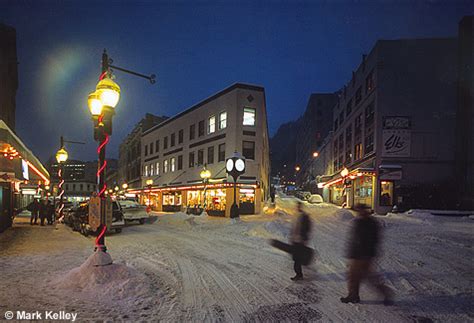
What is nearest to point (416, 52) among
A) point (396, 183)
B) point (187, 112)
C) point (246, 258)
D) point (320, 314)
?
point (396, 183)

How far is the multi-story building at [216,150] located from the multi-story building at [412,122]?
37.1 feet

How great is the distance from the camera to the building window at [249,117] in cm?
2881

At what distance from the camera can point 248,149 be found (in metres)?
28.8

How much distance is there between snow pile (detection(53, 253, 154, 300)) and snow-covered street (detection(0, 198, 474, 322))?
0.12 feet

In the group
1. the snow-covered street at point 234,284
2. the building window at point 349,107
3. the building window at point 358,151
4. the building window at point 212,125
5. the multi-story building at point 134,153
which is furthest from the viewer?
the multi-story building at point 134,153

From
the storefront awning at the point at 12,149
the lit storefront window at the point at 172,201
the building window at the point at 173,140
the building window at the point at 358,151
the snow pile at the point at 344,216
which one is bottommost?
the lit storefront window at the point at 172,201

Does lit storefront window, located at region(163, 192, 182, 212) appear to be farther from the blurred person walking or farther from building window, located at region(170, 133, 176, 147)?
the blurred person walking

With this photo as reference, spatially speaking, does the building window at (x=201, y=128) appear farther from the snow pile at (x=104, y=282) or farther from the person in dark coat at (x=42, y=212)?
the snow pile at (x=104, y=282)

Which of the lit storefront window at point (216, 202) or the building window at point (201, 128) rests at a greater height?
the building window at point (201, 128)

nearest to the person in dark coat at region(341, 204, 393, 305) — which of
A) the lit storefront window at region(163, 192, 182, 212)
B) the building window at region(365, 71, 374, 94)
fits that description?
the lit storefront window at region(163, 192, 182, 212)

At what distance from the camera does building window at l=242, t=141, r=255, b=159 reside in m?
28.6

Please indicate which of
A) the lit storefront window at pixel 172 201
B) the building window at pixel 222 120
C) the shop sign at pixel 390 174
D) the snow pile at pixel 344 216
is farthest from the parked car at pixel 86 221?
the shop sign at pixel 390 174

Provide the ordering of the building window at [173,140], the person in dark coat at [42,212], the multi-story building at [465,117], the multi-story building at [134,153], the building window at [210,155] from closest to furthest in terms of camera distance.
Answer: the person in dark coat at [42,212], the multi-story building at [465,117], the building window at [210,155], the building window at [173,140], the multi-story building at [134,153]

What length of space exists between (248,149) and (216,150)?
146 inches
